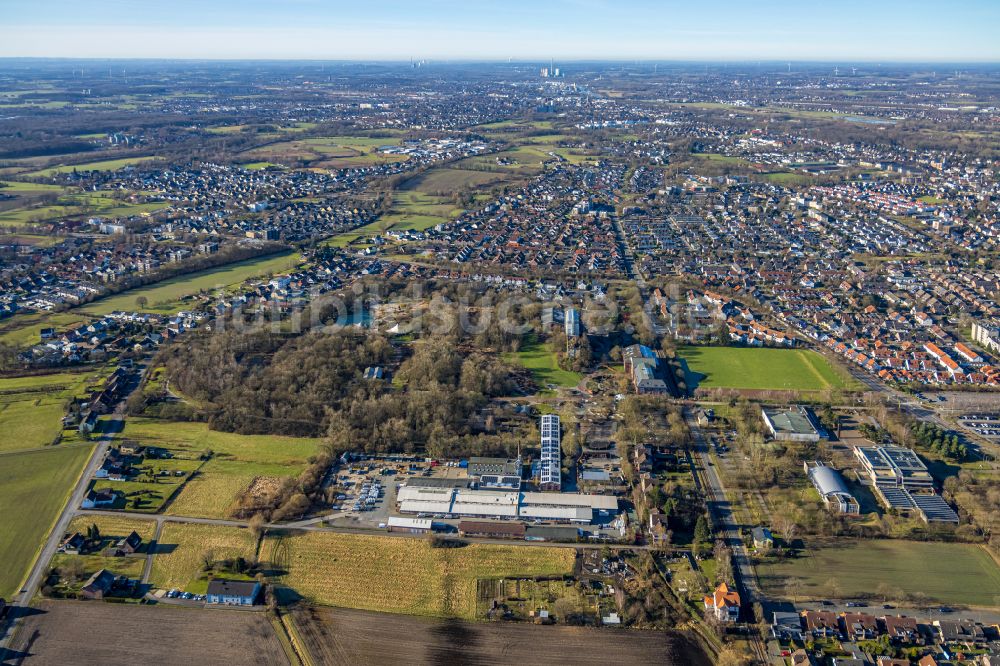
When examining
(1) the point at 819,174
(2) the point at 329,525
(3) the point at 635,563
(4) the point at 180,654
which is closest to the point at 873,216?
(1) the point at 819,174

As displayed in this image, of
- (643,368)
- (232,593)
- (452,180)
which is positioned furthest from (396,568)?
(452,180)

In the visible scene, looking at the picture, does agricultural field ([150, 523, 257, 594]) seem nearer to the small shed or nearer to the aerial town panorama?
the aerial town panorama

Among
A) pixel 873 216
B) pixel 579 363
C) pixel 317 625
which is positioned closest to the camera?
pixel 317 625

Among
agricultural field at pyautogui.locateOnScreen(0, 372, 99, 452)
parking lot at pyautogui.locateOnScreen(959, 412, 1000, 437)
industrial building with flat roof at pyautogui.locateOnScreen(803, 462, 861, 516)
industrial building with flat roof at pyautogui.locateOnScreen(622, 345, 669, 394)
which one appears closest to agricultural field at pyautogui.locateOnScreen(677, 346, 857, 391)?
industrial building with flat roof at pyautogui.locateOnScreen(622, 345, 669, 394)

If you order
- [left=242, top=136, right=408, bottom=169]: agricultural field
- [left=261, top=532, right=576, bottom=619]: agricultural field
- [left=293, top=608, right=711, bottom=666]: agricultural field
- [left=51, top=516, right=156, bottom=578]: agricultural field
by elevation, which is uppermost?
[left=242, top=136, right=408, bottom=169]: agricultural field

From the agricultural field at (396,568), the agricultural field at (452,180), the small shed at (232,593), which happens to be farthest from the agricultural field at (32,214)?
the small shed at (232,593)

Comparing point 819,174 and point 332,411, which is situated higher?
Answer: point 819,174

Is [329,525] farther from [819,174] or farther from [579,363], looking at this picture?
[819,174]
